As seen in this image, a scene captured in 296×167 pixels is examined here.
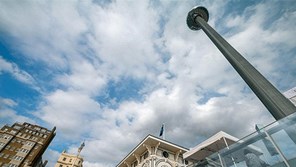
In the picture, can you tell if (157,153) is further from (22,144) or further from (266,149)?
(22,144)

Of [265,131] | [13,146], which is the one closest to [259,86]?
[265,131]

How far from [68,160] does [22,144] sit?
16479 mm

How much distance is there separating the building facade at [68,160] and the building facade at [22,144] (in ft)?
25.2

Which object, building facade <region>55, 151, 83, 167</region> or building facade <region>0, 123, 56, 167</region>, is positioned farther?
building facade <region>55, 151, 83, 167</region>

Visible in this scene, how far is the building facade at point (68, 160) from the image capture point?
53062mm

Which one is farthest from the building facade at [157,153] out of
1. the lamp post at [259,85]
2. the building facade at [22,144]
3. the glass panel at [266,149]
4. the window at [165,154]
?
the building facade at [22,144]

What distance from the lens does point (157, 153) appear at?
1497cm

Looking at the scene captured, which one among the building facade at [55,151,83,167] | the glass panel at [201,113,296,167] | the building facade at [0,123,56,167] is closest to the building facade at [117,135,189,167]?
the glass panel at [201,113,296,167]

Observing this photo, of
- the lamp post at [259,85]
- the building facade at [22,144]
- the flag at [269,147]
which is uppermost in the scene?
the building facade at [22,144]

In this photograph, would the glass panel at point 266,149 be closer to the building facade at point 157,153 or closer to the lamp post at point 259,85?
the lamp post at point 259,85

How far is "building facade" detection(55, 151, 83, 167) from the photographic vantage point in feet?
174

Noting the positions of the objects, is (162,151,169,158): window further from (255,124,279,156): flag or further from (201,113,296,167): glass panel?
(255,124,279,156): flag

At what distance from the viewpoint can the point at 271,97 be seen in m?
6.57

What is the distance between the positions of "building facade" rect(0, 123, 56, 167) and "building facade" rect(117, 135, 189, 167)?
43.3 m
